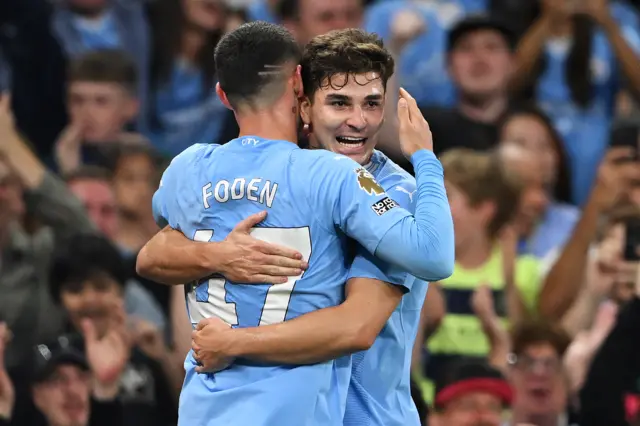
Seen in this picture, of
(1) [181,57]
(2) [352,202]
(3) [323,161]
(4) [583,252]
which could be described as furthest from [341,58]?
(1) [181,57]

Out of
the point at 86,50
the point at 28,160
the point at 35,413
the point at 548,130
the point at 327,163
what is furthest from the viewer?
the point at 86,50

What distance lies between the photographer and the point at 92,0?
841 cm

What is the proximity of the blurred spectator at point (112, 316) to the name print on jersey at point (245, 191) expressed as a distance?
10.6ft

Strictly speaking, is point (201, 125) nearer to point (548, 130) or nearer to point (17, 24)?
point (17, 24)

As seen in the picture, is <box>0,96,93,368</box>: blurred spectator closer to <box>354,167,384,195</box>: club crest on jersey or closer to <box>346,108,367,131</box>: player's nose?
<box>346,108,367,131</box>: player's nose

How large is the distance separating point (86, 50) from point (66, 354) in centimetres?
280

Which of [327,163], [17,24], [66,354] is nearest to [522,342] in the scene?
[66,354]

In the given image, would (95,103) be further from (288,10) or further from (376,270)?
(376,270)

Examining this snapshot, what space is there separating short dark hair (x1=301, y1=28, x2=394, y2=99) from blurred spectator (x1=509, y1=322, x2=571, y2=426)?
315 cm

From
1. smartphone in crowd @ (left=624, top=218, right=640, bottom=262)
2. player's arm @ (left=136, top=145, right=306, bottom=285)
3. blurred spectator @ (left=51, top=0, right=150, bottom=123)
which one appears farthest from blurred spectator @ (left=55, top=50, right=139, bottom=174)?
player's arm @ (left=136, top=145, right=306, bottom=285)

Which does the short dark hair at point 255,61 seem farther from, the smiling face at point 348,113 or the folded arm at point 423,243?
the folded arm at point 423,243

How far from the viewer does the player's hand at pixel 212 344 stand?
10.7 feet

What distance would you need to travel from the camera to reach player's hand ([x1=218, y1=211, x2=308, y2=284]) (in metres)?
3.25

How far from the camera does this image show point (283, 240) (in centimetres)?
329
